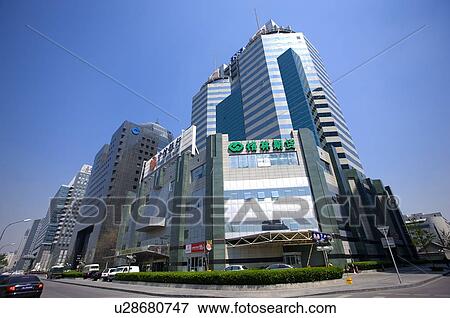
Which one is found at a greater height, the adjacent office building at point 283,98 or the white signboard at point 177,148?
the adjacent office building at point 283,98

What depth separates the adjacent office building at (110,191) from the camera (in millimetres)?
67125

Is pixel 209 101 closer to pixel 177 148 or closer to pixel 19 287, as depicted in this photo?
pixel 177 148

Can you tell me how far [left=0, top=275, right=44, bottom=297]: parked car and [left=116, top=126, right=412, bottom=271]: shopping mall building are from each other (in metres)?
17.5

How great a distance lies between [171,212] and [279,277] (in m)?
26.6

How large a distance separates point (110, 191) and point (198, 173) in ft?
178

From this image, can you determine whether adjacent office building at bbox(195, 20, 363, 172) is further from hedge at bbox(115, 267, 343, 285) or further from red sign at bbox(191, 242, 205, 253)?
hedge at bbox(115, 267, 343, 285)

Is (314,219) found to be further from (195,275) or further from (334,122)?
(334,122)

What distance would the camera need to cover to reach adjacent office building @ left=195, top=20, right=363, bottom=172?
58.1 metres

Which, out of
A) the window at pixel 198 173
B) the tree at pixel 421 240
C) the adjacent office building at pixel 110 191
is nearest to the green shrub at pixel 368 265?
the window at pixel 198 173

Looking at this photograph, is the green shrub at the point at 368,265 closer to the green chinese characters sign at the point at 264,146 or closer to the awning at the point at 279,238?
the awning at the point at 279,238

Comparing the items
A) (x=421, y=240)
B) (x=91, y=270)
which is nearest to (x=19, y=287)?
(x=91, y=270)

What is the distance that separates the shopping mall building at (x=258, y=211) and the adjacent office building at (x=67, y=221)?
101158mm

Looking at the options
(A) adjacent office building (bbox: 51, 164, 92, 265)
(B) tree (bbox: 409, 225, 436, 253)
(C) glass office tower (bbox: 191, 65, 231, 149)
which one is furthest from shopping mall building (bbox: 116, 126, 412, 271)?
(A) adjacent office building (bbox: 51, 164, 92, 265)
